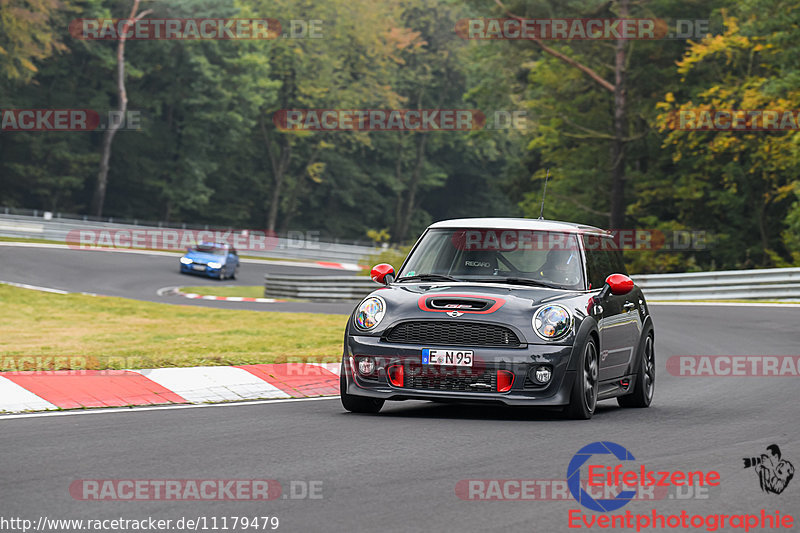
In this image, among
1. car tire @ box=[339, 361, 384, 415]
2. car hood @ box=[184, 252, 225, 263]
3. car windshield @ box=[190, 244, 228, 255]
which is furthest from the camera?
car windshield @ box=[190, 244, 228, 255]

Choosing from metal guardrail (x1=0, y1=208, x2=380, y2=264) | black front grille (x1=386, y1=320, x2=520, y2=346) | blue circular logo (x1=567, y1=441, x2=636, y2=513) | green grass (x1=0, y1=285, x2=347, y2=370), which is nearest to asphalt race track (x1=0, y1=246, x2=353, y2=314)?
green grass (x1=0, y1=285, x2=347, y2=370)

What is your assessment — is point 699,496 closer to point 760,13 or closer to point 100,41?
point 760,13

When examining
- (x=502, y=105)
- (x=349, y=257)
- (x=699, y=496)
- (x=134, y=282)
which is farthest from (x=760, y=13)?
(x=699, y=496)

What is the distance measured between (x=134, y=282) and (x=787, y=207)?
23185 mm

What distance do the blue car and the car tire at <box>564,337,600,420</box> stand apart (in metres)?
35.9

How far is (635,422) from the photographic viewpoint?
9820 mm

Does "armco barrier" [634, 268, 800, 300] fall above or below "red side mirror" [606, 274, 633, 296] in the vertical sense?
below

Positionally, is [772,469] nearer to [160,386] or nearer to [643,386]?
[643,386]

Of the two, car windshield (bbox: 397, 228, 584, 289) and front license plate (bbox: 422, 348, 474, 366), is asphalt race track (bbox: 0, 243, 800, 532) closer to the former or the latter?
front license plate (bbox: 422, 348, 474, 366)

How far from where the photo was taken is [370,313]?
9.93 meters

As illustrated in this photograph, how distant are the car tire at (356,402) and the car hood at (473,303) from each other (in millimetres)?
496

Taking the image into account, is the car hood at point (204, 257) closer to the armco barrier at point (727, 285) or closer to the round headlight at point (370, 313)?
the armco barrier at point (727, 285)

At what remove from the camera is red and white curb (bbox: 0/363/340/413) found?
10.2 m

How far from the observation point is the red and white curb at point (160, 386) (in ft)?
33.3
